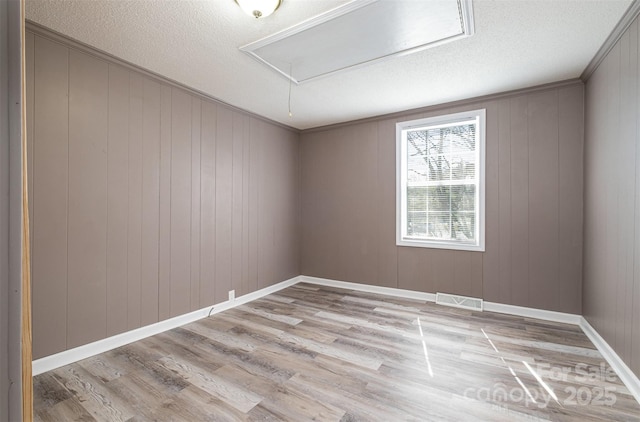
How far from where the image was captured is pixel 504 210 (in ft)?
11.1

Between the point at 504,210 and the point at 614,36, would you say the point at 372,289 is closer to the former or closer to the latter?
the point at 504,210

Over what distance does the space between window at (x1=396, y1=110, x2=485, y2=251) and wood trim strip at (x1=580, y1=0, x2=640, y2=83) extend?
0.99 metres

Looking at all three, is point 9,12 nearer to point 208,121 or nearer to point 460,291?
point 208,121

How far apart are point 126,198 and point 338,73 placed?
231 cm

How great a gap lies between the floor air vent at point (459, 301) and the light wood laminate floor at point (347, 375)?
0.35 m

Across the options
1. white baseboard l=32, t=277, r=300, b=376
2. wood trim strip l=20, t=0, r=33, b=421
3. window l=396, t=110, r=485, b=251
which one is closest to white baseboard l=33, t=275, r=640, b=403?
white baseboard l=32, t=277, r=300, b=376

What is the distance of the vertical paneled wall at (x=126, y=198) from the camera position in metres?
2.19

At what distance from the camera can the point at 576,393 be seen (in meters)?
1.94

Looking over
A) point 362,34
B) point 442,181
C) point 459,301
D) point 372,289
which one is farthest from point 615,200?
point 372,289

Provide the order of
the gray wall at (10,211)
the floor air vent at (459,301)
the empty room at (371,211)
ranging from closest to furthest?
1. the gray wall at (10,211)
2. the empty room at (371,211)
3. the floor air vent at (459,301)

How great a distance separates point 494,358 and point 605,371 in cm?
74

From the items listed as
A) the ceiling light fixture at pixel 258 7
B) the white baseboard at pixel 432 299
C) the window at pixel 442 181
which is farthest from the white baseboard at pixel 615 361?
the ceiling light fixture at pixel 258 7

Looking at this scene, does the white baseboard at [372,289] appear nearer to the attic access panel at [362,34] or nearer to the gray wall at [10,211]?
the attic access panel at [362,34]

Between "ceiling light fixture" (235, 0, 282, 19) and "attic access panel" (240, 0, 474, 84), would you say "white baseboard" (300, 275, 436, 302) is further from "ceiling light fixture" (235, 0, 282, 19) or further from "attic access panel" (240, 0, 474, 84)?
"ceiling light fixture" (235, 0, 282, 19)
